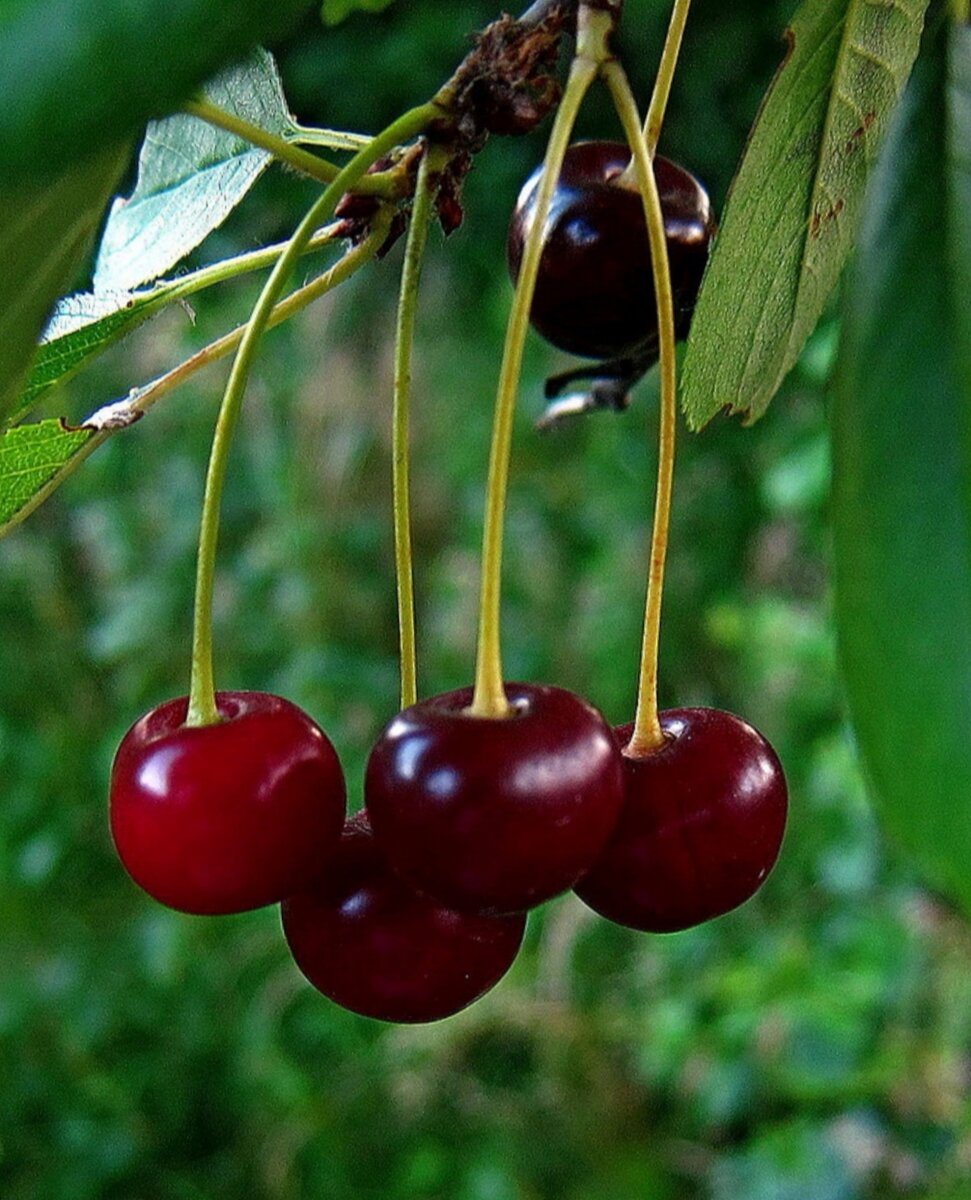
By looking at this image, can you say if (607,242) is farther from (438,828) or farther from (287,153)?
(438,828)

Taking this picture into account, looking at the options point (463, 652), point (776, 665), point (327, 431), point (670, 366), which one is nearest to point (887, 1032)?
point (776, 665)

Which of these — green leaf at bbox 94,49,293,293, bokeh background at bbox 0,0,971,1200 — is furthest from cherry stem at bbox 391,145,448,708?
bokeh background at bbox 0,0,971,1200

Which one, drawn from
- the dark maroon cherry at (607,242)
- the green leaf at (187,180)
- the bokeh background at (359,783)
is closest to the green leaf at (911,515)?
the dark maroon cherry at (607,242)

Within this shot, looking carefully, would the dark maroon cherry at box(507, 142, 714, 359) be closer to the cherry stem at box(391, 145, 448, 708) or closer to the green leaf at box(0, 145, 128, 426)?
the cherry stem at box(391, 145, 448, 708)

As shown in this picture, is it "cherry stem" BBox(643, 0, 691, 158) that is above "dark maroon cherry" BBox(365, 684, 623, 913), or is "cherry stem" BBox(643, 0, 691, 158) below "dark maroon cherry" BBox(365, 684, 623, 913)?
above

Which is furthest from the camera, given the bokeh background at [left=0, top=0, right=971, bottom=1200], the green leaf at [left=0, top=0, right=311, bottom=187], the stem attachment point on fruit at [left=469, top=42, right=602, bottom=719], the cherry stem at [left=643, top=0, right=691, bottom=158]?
the bokeh background at [left=0, top=0, right=971, bottom=1200]

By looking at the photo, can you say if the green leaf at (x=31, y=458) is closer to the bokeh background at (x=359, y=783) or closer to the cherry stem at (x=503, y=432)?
the cherry stem at (x=503, y=432)

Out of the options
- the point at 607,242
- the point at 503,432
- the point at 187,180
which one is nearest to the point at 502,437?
the point at 503,432
